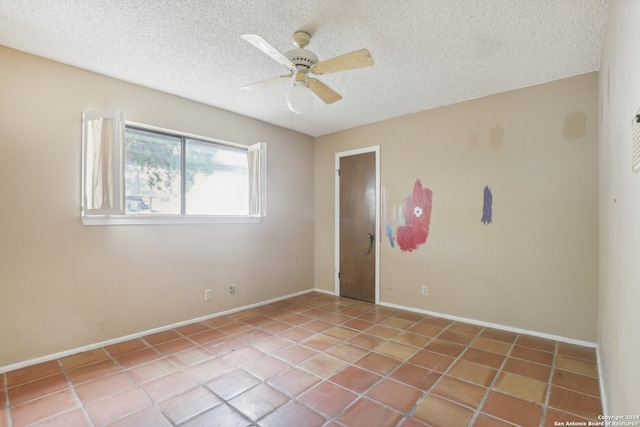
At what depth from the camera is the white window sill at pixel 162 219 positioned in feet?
9.10

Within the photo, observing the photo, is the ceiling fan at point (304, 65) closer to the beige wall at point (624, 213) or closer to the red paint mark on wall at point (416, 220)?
the beige wall at point (624, 213)

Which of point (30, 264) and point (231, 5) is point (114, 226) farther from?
point (231, 5)

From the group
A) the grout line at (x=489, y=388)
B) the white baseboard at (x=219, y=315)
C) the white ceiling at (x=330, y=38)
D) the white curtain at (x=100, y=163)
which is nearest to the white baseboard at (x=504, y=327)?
the white baseboard at (x=219, y=315)

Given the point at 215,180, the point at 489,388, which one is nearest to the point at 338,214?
the point at 215,180

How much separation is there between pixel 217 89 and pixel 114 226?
1.73 metres

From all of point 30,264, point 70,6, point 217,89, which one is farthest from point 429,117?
point 30,264

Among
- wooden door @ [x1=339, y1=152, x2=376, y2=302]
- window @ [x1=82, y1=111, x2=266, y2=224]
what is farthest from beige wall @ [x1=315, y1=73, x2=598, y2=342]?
window @ [x1=82, y1=111, x2=266, y2=224]

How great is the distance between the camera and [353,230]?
4531 mm

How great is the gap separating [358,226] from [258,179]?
1.63 meters

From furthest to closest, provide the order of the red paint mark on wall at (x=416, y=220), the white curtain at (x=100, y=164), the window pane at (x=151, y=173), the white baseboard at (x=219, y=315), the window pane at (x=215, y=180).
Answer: the red paint mark on wall at (x=416, y=220)
the window pane at (x=215, y=180)
the window pane at (x=151, y=173)
the white curtain at (x=100, y=164)
the white baseboard at (x=219, y=315)

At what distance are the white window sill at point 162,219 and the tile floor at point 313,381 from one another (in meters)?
Result: 1.18

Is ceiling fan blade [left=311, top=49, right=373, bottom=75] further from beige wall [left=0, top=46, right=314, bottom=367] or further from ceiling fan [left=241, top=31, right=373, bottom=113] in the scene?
beige wall [left=0, top=46, right=314, bottom=367]

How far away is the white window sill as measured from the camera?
9.10 ft

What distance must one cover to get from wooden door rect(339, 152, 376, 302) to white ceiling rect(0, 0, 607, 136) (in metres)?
1.44
